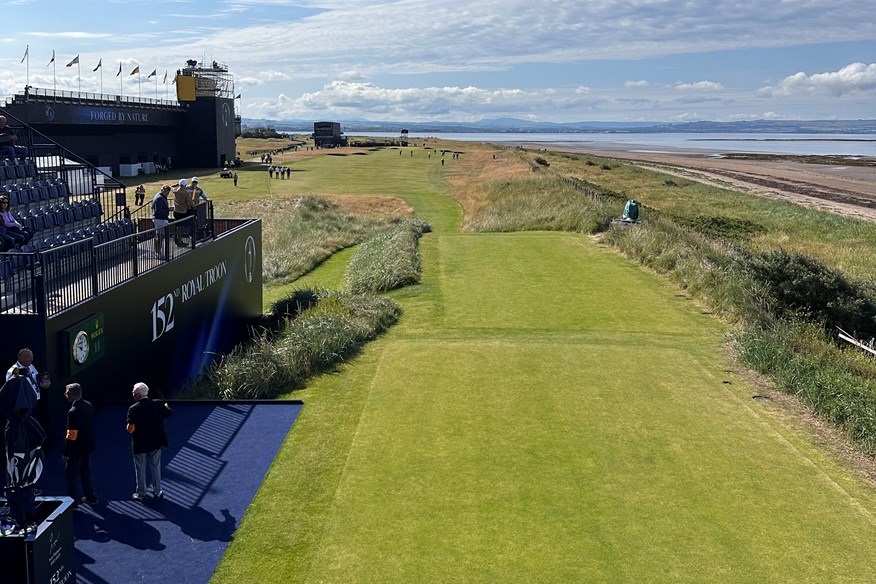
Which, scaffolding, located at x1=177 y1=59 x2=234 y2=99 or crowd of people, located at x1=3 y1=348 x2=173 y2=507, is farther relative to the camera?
scaffolding, located at x1=177 y1=59 x2=234 y2=99

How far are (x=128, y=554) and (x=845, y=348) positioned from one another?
17.2m

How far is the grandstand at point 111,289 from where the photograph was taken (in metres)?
10.8

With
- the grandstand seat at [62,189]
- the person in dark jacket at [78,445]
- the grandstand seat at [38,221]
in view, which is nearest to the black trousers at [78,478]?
the person in dark jacket at [78,445]

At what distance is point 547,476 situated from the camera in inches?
424

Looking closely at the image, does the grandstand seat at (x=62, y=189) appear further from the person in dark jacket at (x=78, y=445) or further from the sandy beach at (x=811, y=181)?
the sandy beach at (x=811, y=181)

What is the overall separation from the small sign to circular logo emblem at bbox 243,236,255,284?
8367mm

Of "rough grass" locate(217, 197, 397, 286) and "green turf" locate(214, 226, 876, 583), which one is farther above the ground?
"rough grass" locate(217, 197, 397, 286)

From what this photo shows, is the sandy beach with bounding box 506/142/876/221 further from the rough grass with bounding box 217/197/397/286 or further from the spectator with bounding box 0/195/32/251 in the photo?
the spectator with bounding box 0/195/32/251

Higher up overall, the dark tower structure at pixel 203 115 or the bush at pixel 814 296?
the dark tower structure at pixel 203 115

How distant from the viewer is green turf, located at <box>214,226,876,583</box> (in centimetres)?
866

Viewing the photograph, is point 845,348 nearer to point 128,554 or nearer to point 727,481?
point 727,481

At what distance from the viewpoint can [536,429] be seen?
1252cm

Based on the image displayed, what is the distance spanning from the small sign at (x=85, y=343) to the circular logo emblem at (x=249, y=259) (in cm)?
837

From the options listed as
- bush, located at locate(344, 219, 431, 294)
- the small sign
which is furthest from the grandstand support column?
bush, located at locate(344, 219, 431, 294)
